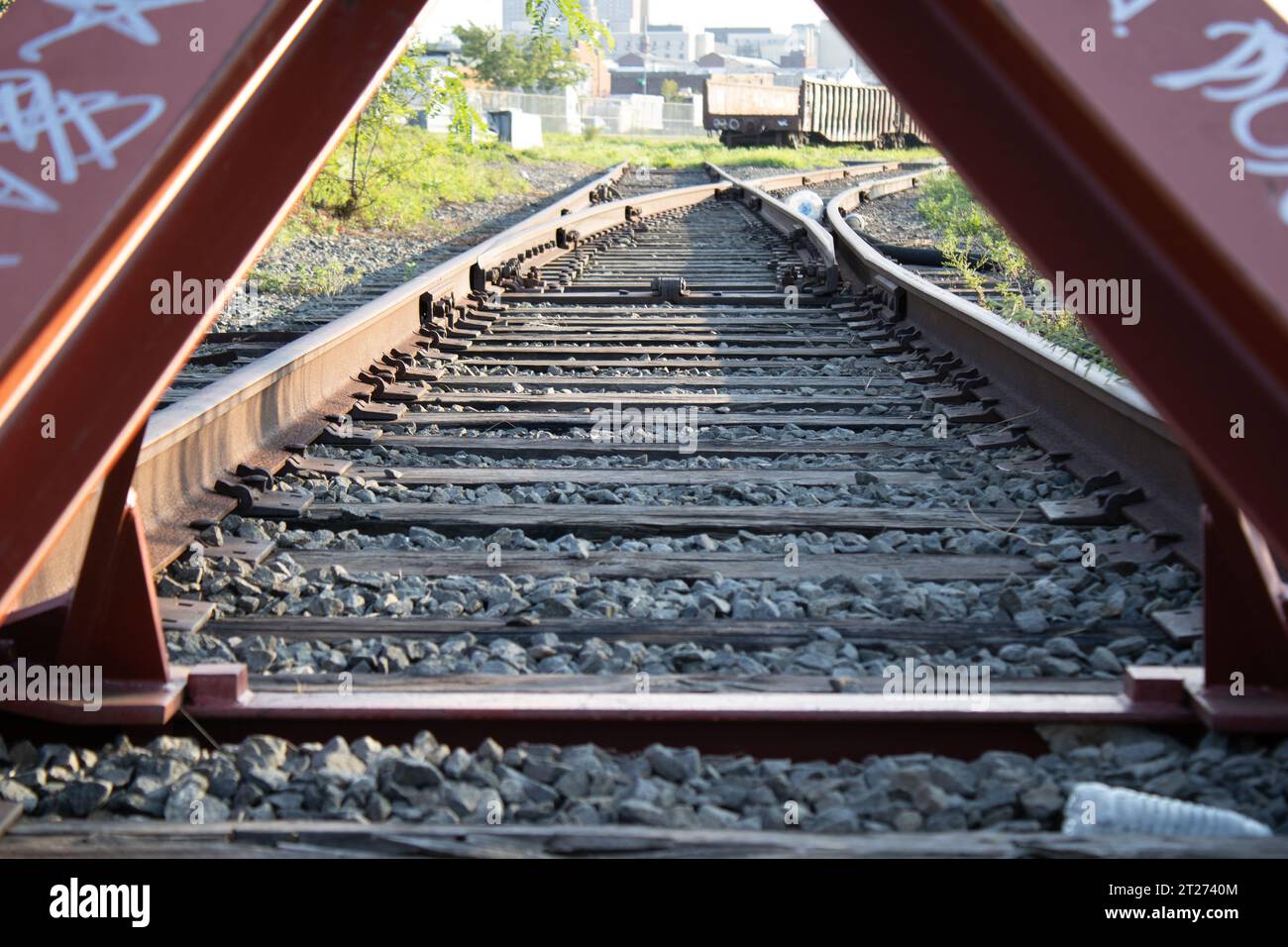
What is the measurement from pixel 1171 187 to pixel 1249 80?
0.62 feet

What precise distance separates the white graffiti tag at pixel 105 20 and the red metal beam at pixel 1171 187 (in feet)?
2.92

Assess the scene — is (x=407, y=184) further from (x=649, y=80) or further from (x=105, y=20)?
(x=649, y=80)

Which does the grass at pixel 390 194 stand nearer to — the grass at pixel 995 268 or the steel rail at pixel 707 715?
the grass at pixel 995 268

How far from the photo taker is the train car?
38.0 metres

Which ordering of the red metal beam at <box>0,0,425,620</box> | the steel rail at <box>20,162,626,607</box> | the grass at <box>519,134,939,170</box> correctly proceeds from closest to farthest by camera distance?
the red metal beam at <box>0,0,425,620</box> → the steel rail at <box>20,162,626,607</box> → the grass at <box>519,134,939,170</box>

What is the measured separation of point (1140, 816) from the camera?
1730 mm

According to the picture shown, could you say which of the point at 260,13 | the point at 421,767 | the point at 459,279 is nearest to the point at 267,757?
the point at 421,767

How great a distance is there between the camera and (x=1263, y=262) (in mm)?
1209

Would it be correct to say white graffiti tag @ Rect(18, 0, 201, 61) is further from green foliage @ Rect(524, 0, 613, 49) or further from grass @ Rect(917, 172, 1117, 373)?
green foliage @ Rect(524, 0, 613, 49)

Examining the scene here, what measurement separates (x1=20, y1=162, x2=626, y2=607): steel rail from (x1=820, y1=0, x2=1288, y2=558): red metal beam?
1.63 meters

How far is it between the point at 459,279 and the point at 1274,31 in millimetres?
5887

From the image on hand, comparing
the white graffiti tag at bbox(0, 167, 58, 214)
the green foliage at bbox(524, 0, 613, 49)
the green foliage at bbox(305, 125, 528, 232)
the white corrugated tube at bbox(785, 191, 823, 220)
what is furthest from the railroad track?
the green foliage at bbox(305, 125, 528, 232)

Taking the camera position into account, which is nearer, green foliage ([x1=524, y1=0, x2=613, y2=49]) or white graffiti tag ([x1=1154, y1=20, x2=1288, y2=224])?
white graffiti tag ([x1=1154, y1=20, x2=1288, y2=224])

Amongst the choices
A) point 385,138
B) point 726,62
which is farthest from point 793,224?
point 726,62
